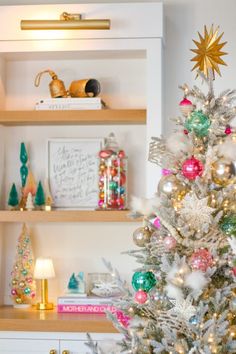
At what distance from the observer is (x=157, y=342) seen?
2.05 meters

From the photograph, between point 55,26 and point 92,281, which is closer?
point 55,26

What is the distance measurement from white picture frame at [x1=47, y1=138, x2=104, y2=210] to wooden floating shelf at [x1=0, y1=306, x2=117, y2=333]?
57 centimetres

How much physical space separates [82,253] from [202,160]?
1.59 meters

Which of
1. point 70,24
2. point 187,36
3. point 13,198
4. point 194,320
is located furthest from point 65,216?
point 194,320

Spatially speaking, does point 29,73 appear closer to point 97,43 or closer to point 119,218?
point 97,43

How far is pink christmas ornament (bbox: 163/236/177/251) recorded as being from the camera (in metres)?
2.09

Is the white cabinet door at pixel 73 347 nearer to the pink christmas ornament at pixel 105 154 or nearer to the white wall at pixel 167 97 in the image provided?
the white wall at pixel 167 97

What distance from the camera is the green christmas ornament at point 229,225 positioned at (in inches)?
82.8

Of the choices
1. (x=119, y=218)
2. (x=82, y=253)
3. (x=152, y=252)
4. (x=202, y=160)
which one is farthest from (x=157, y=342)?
(x=82, y=253)

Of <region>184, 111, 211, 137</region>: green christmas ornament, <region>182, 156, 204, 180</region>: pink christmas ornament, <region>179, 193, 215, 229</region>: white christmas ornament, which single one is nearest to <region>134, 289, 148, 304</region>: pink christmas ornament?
<region>179, 193, 215, 229</region>: white christmas ornament

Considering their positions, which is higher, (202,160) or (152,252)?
(202,160)

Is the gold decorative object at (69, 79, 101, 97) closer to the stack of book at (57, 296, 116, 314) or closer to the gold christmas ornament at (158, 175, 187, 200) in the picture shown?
the stack of book at (57, 296, 116, 314)

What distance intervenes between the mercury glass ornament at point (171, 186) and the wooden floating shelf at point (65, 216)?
1.18 meters

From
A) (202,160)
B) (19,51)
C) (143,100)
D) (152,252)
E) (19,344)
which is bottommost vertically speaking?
(19,344)
